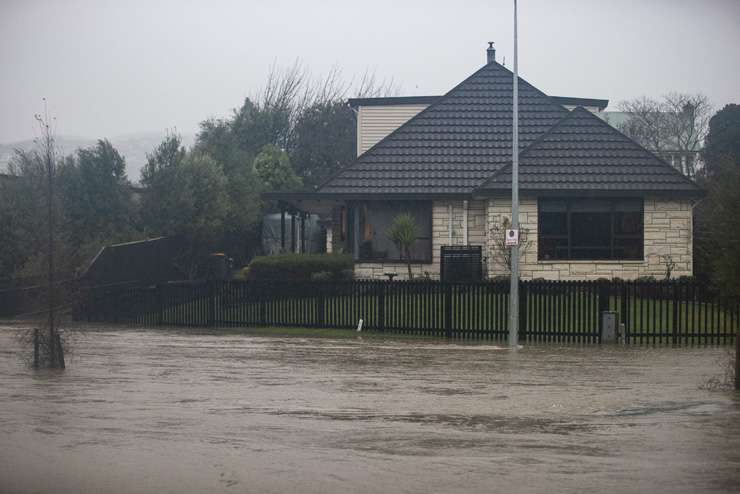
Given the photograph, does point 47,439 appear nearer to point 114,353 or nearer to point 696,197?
point 114,353

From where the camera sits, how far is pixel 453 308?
25109 millimetres

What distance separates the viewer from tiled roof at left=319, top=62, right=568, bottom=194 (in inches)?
1326

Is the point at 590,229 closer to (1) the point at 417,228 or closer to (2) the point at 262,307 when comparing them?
(1) the point at 417,228

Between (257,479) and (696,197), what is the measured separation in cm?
2504

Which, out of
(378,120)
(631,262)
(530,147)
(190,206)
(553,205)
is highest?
(378,120)

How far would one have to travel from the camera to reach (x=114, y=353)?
2088cm

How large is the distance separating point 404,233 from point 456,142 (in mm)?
5174

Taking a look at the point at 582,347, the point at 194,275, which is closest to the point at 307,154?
the point at 194,275

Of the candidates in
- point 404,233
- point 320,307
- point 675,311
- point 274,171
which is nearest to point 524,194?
point 404,233

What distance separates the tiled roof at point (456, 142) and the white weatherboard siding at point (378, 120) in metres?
2.61

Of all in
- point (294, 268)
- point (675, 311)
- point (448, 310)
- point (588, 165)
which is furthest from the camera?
point (588, 165)

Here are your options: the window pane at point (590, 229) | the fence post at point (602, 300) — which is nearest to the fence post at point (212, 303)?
the fence post at point (602, 300)

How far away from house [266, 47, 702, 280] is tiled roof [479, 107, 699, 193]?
0.03 m

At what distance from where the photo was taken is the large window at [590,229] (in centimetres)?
3184
